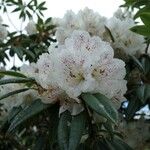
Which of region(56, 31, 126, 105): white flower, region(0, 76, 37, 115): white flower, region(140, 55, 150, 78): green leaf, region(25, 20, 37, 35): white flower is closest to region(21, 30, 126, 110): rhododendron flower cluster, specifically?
region(56, 31, 126, 105): white flower

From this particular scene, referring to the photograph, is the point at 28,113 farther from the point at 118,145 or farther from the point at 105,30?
the point at 105,30

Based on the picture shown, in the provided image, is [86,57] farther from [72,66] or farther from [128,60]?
[128,60]

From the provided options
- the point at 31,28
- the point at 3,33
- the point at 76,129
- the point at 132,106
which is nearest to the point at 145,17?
the point at 76,129

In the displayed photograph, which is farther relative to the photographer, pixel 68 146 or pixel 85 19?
pixel 85 19

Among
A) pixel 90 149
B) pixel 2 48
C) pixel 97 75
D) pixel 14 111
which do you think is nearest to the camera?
pixel 97 75

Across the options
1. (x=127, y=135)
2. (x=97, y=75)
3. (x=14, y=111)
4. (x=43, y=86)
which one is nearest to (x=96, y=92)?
(x=97, y=75)

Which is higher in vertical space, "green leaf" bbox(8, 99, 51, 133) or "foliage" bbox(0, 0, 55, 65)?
"green leaf" bbox(8, 99, 51, 133)

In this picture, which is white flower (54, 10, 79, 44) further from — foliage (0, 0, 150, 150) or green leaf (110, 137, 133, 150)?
green leaf (110, 137, 133, 150)
